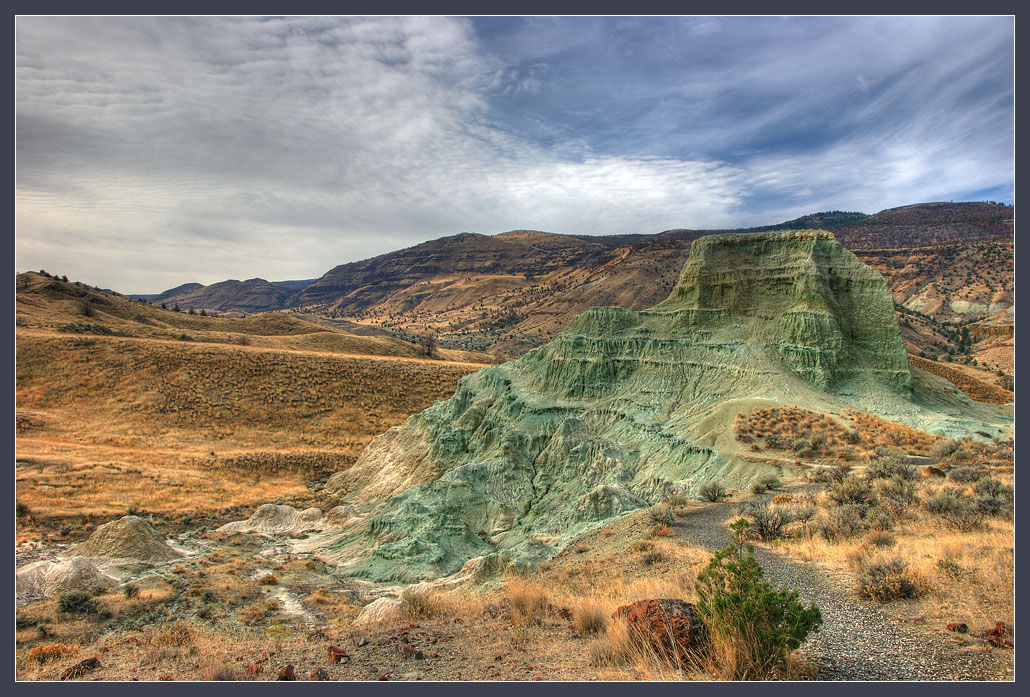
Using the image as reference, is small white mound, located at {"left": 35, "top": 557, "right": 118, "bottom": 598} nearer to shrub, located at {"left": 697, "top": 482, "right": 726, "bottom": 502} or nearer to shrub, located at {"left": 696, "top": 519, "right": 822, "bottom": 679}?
shrub, located at {"left": 696, "top": 519, "right": 822, "bottom": 679}

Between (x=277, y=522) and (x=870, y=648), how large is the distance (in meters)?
22.5

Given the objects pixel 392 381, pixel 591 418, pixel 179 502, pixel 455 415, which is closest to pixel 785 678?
pixel 591 418

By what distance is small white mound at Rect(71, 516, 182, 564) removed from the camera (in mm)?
17547

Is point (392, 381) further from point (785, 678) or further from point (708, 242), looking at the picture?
point (785, 678)

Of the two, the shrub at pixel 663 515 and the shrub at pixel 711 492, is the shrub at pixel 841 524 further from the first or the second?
the shrub at pixel 711 492

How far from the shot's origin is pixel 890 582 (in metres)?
7.69

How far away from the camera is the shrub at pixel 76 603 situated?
12.5 metres

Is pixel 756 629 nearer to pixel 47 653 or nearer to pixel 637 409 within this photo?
pixel 47 653

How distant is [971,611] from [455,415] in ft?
78.3

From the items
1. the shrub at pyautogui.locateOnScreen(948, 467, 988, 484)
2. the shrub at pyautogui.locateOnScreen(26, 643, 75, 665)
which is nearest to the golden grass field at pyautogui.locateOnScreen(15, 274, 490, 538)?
the shrub at pyautogui.locateOnScreen(26, 643, 75, 665)

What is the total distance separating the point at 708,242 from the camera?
2981cm

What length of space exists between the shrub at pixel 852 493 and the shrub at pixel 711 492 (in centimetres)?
289

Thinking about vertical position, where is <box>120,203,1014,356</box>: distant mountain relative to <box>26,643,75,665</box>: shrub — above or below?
above

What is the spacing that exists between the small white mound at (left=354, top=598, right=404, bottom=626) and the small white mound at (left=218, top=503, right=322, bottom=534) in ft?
44.4
